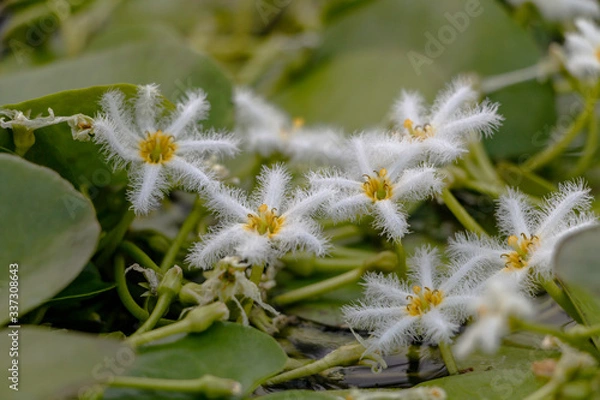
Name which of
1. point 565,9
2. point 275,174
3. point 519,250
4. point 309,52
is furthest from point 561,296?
point 309,52

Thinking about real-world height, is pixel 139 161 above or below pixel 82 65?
below

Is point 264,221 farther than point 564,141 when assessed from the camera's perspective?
No

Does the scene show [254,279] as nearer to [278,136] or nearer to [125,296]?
[125,296]

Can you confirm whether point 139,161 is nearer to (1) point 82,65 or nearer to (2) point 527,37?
(1) point 82,65

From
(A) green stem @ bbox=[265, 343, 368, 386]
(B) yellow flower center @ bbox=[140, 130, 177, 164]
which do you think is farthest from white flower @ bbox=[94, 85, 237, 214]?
(A) green stem @ bbox=[265, 343, 368, 386]

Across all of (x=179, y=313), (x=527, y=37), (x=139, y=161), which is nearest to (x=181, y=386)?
(x=179, y=313)

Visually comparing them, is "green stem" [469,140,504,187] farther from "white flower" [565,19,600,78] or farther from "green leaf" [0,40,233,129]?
"green leaf" [0,40,233,129]

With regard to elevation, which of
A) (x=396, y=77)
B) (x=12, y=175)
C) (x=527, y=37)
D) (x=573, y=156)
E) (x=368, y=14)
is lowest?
(x=12, y=175)
